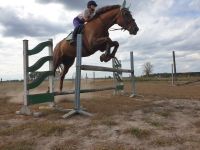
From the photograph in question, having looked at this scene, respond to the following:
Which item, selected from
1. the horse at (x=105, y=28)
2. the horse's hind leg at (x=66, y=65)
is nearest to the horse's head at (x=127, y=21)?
the horse at (x=105, y=28)

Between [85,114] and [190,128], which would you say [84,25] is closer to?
[85,114]

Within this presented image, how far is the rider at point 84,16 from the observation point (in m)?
8.42

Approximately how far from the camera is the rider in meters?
8.42

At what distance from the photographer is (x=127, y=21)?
8203mm

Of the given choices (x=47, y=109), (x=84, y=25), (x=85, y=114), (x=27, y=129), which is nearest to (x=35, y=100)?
(x=47, y=109)

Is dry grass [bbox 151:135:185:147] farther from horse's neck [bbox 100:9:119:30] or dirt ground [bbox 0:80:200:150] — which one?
horse's neck [bbox 100:9:119:30]

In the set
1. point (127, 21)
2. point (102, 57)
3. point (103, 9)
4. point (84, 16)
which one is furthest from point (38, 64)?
point (127, 21)

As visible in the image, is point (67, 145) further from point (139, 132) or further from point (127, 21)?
point (127, 21)

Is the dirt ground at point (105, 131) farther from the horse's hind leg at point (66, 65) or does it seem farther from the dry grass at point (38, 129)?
the horse's hind leg at point (66, 65)

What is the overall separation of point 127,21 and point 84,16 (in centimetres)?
108

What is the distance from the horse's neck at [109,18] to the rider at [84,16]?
0.31 meters

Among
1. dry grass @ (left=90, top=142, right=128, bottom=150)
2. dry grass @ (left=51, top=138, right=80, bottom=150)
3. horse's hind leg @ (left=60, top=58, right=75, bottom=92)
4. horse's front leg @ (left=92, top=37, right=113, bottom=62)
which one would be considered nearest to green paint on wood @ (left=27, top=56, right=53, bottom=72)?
horse's front leg @ (left=92, top=37, right=113, bottom=62)

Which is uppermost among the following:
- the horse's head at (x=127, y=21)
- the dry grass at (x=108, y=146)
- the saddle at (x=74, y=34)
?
the horse's head at (x=127, y=21)

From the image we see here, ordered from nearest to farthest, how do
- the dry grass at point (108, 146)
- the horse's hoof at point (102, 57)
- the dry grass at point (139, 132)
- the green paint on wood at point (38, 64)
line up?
the dry grass at point (108, 146)
the dry grass at point (139, 132)
the green paint on wood at point (38, 64)
the horse's hoof at point (102, 57)
